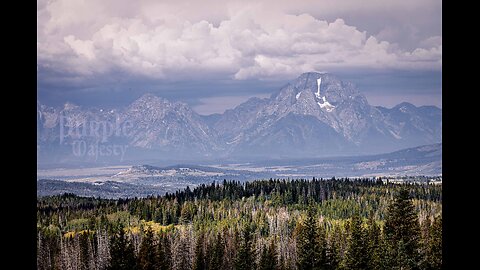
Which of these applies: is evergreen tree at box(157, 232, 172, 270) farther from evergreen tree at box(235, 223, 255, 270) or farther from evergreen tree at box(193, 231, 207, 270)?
evergreen tree at box(235, 223, 255, 270)

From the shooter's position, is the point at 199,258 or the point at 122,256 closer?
the point at 122,256

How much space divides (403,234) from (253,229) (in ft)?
130

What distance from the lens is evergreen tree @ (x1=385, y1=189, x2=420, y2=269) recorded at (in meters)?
24.4

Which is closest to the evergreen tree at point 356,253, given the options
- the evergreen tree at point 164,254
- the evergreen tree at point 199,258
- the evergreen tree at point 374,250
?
the evergreen tree at point 374,250

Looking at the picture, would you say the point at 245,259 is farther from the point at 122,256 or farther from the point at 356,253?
the point at 122,256

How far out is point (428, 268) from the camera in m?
22.3

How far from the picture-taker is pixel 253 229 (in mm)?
65062

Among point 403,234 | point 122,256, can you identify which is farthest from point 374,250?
point 122,256
